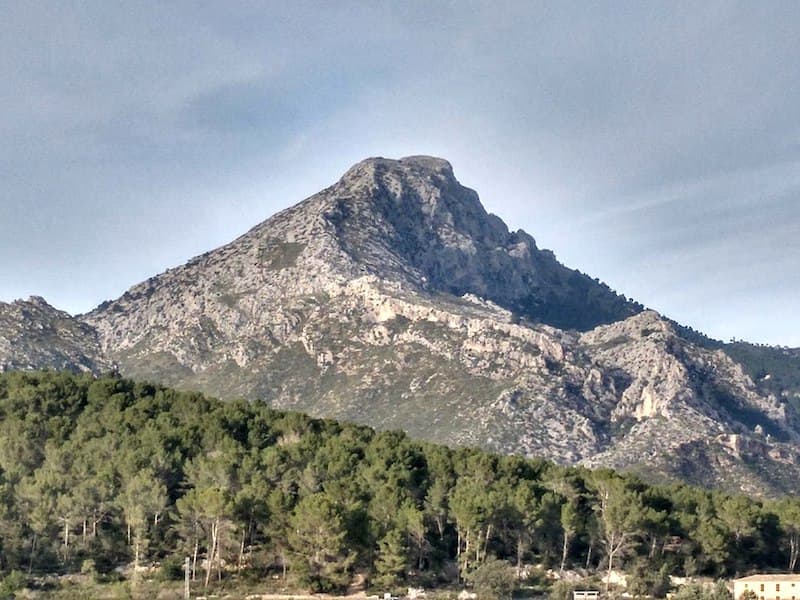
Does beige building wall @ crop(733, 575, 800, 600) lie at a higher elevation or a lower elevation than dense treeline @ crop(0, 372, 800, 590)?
lower

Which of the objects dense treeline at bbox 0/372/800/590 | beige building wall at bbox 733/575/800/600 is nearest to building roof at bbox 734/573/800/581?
beige building wall at bbox 733/575/800/600

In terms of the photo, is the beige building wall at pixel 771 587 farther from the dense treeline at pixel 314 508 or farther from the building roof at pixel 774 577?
the dense treeline at pixel 314 508

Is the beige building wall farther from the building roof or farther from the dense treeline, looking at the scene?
the dense treeline

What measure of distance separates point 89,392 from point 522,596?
53420mm

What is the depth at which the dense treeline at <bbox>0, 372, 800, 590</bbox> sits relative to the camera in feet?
307

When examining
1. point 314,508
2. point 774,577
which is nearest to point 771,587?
point 774,577

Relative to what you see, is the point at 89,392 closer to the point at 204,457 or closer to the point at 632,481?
the point at 204,457

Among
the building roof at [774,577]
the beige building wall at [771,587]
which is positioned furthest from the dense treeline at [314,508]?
the beige building wall at [771,587]

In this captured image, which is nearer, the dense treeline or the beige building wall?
the beige building wall

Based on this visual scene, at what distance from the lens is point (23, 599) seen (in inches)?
3275

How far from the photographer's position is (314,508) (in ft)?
302

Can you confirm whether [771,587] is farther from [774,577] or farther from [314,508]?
[314,508]

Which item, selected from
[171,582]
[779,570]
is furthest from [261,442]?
[779,570]

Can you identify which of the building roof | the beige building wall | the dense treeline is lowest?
the beige building wall
